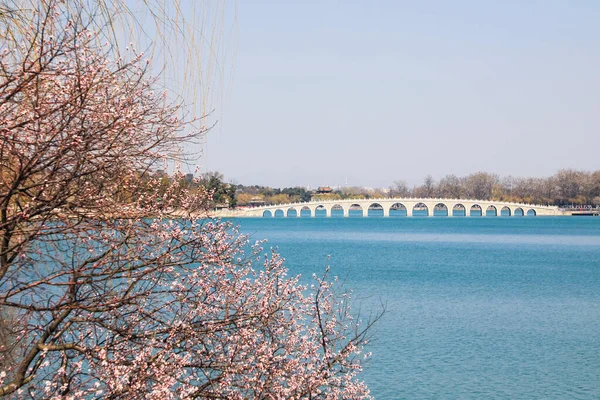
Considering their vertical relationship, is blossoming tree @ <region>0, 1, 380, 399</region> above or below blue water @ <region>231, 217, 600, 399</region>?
above

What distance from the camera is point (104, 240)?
4.77 m

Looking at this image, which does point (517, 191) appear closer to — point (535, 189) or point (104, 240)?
point (535, 189)

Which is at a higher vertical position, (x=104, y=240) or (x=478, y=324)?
(x=104, y=240)

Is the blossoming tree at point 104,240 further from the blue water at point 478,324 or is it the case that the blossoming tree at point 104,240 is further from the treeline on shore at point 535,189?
the treeline on shore at point 535,189

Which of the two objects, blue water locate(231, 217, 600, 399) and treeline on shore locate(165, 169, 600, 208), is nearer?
blue water locate(231, 217, 600, 399)

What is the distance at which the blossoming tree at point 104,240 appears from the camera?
3469 millimetres

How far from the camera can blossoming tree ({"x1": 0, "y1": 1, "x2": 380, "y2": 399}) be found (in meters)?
3.47

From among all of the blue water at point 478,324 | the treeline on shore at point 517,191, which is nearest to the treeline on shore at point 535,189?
the treeline on shore at point 517,191

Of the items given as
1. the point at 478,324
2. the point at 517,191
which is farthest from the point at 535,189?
the point at 478,324

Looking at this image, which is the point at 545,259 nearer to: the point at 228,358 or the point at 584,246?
the point at 584,246

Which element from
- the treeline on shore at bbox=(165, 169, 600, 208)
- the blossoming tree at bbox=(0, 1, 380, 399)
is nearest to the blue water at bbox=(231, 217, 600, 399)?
the blossoming tree at bbox=(0, 1, 380, 399)

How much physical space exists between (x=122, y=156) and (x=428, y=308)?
83.1ft

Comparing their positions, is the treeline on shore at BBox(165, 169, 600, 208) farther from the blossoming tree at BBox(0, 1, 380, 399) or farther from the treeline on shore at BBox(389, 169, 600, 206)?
the blossoming tree at BBox(0, 1, 380, 399)

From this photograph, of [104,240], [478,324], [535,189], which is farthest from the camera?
[535,189]
